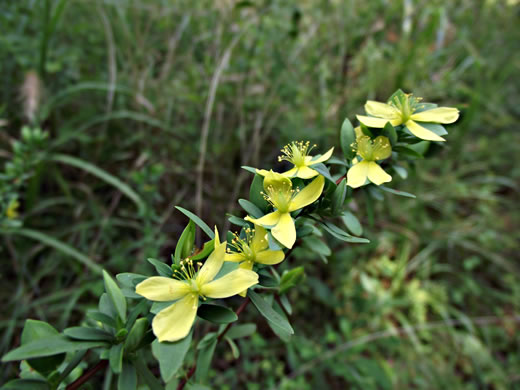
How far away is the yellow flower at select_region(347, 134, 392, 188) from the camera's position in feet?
2.07

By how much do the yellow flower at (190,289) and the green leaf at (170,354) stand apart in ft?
0.06

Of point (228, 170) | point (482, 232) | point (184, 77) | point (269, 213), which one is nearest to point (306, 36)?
point (184, 77)

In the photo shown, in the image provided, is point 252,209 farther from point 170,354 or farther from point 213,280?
point 170,354

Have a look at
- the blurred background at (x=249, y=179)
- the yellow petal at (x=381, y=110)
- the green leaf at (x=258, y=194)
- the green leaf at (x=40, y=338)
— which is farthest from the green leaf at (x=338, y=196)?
the blurred background at (x=249, y=179)

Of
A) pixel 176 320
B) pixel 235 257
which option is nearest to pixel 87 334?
pixel 176 320

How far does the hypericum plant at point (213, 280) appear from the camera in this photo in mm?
478

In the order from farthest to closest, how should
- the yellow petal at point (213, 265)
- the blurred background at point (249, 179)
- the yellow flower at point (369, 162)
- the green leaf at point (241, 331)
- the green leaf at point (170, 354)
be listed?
1. the blurred background at point (249, 179)
2. the green leaf at point (241, 331)
3. the yellow flower at point (369, 162)
4. the yellow petal at point (213, 265)
5. the green leaf at point (170, 354)

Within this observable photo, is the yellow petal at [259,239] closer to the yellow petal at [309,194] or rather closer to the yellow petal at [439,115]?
the yellow petal at [309,194]

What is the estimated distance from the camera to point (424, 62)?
7.07ft

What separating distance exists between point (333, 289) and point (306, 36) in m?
1.55

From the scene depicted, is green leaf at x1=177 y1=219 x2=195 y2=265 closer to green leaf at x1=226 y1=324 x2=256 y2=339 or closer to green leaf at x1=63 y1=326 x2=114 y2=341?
green leaf at x1=63 y1=326 x2=114 y2=341

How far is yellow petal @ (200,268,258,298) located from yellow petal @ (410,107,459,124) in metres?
0.46

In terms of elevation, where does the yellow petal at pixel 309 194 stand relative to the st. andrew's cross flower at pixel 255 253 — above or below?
above

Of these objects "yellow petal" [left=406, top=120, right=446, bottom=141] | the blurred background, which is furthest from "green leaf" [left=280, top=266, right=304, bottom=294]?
the blurred background
